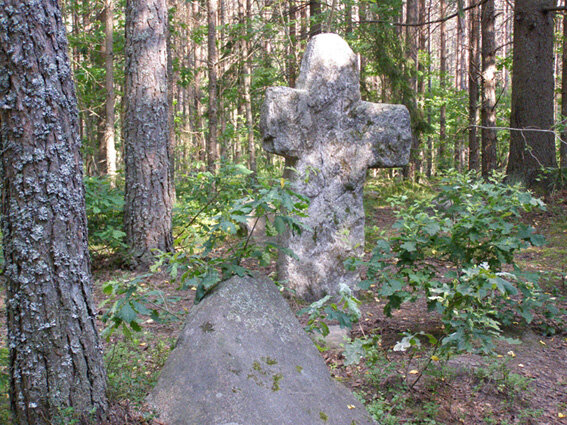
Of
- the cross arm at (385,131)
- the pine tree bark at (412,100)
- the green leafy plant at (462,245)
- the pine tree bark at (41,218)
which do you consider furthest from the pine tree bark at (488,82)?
the pine tree bark at (41,218)

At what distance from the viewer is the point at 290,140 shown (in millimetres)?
5258

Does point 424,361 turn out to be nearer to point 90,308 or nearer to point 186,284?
point 186,284

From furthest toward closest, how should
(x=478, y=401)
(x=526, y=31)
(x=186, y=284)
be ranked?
(x=526, y=31) → (x=478, y=401) → (x=186, y=284)

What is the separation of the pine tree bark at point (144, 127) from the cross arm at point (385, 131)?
9.23ft

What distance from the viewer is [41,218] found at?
2209 mm

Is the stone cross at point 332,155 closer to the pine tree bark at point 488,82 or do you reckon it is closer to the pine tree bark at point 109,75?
the pine tree bark at point 488,82

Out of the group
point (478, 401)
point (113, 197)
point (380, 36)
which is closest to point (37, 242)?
point (478, 401)

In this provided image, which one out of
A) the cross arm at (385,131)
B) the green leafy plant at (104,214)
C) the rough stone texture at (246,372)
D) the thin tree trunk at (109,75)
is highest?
the thin tree trunk at (109,75)

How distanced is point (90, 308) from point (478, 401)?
8.56ft

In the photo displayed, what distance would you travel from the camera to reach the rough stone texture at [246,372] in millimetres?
2469

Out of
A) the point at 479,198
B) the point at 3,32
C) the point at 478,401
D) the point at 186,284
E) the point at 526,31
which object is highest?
the point at 526,31

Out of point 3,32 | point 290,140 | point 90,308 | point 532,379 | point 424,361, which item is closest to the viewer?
point 3,32

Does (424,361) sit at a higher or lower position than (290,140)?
lower

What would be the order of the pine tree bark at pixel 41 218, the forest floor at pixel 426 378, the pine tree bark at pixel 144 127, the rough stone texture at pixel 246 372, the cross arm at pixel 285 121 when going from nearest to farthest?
the pine tree bark at pixel 41 218 < the rough stone texture at pixel 246 372 < the forest floor at pixel 426 378 < the cross arm at pixel 285 121 < the pine tree bark at pixel 144 127
